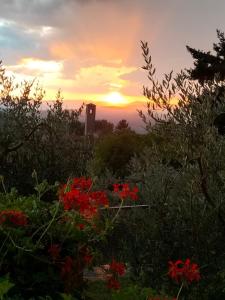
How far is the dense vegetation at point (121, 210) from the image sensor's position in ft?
13.6

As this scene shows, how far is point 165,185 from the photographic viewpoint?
7523 mm

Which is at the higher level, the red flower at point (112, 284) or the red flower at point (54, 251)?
the red flower at point (54, 251)

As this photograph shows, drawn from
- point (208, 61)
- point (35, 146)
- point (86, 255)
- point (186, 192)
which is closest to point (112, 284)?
point (86, 255)

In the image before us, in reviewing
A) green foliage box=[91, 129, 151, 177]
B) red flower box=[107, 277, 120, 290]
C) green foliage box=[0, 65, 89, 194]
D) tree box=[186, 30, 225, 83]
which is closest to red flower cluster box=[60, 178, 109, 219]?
red flower box=[107, 277, 120, 290]

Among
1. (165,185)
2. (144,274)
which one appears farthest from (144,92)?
(144,274)

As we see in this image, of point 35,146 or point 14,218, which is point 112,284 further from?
point 35,146

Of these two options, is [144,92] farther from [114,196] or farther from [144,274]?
[114,196]

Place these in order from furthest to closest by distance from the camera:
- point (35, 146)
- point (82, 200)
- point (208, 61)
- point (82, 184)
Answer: point (208, 61) → point (35, 146) → point (82, 184) → point (82, 200)

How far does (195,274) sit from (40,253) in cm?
120

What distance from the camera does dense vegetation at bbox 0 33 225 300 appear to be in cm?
416

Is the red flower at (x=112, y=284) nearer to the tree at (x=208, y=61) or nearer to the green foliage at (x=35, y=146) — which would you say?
the green foliage at (x=35, y=146)

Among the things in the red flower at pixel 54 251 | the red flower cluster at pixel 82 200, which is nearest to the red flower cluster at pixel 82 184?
the red flower cluster at pixel 82 200

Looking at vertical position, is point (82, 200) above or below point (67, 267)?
above

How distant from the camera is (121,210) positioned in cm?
816
